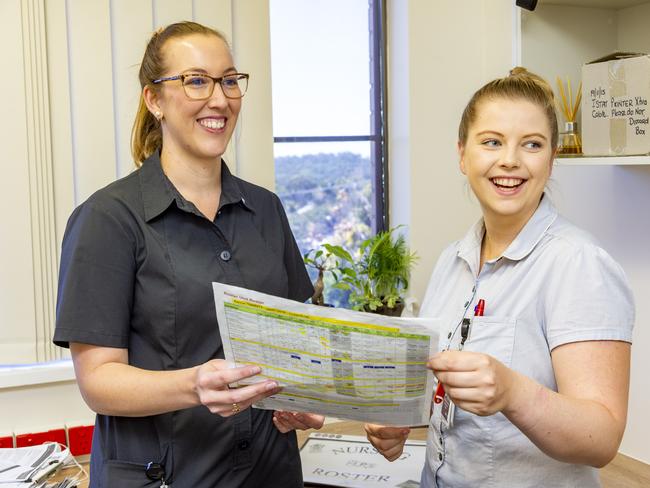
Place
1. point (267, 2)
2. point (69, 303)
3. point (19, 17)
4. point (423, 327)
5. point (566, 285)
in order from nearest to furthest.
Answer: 1. point (423, 327)
2. point (566, 285)
3. point (69, 303)
4. point (19, 17)
5. point (267, 2)

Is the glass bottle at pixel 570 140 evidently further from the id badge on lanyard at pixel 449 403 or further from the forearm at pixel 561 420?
the forearm at pixel 561 420

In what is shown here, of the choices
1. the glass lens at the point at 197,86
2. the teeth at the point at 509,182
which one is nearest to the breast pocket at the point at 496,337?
the teeth at the point at 509,182

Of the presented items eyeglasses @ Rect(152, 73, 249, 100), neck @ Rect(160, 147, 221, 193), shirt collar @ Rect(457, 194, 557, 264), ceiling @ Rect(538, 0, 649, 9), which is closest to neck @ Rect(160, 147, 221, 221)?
neck @ Rect(160, 147, 221, 193)

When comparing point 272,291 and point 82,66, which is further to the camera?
point 82,66

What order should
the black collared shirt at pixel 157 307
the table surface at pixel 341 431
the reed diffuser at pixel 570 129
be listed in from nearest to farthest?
the black collared shirt at pixel 157 307
the table surface at pixel 341 431
the reed diffuser at pixel 570 129

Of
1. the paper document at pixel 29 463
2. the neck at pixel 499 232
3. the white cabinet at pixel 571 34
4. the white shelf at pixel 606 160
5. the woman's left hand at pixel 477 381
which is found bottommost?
the paper document at pixel 29 463

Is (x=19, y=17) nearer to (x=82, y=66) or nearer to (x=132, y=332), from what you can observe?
(x=82, y=66)

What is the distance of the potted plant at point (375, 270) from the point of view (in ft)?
8.89

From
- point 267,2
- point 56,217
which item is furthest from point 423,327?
point 267,2

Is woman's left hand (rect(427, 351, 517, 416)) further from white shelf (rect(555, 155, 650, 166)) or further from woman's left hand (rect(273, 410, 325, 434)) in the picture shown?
white shelf (rect(555, 155, 650, 166))

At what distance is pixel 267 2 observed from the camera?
252 cm

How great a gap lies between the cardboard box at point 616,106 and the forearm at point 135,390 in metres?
1.37

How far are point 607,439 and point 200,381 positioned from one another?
61 cm

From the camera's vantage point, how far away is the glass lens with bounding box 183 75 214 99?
1.49 metres
